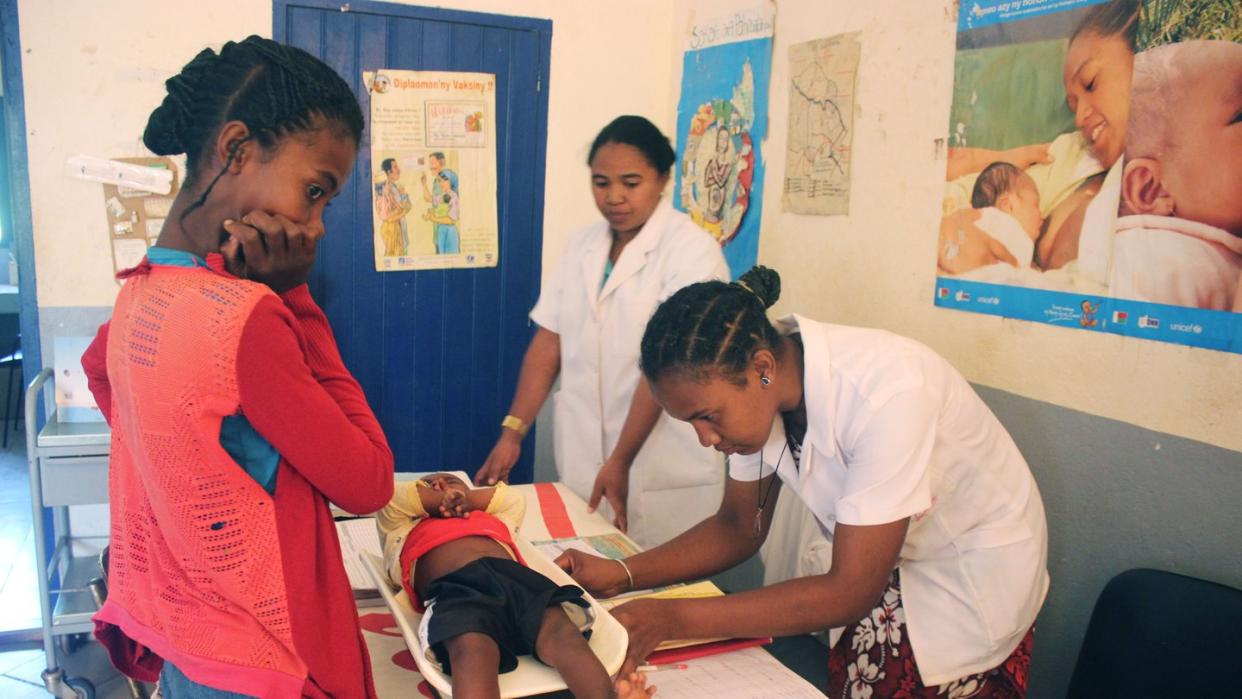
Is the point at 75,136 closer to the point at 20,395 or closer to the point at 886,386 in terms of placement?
the point at 886,386

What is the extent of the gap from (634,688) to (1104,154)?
1.62 metres

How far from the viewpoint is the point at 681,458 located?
2729 millimetres

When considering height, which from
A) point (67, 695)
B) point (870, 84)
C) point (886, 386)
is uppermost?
point (870, 84)

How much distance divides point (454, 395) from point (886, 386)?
282cm

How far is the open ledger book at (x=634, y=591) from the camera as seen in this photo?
1.55 metres

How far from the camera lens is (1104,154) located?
2098mm

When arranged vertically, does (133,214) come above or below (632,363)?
above

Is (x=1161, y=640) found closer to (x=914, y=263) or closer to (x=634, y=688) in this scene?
(x=634, y=688)

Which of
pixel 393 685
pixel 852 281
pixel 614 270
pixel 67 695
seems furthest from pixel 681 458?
pixel 67 695

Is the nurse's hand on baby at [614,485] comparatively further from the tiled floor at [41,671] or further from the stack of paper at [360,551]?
the tiled floor at [41,671]

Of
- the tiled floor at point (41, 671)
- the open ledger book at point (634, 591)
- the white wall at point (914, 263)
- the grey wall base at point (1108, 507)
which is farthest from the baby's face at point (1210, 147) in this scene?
the tiled floor at point (41, 671)

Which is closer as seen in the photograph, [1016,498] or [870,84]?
[1016,498]

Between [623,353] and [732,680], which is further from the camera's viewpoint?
[623,353]

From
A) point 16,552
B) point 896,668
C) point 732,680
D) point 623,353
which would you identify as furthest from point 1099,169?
point 16,552
